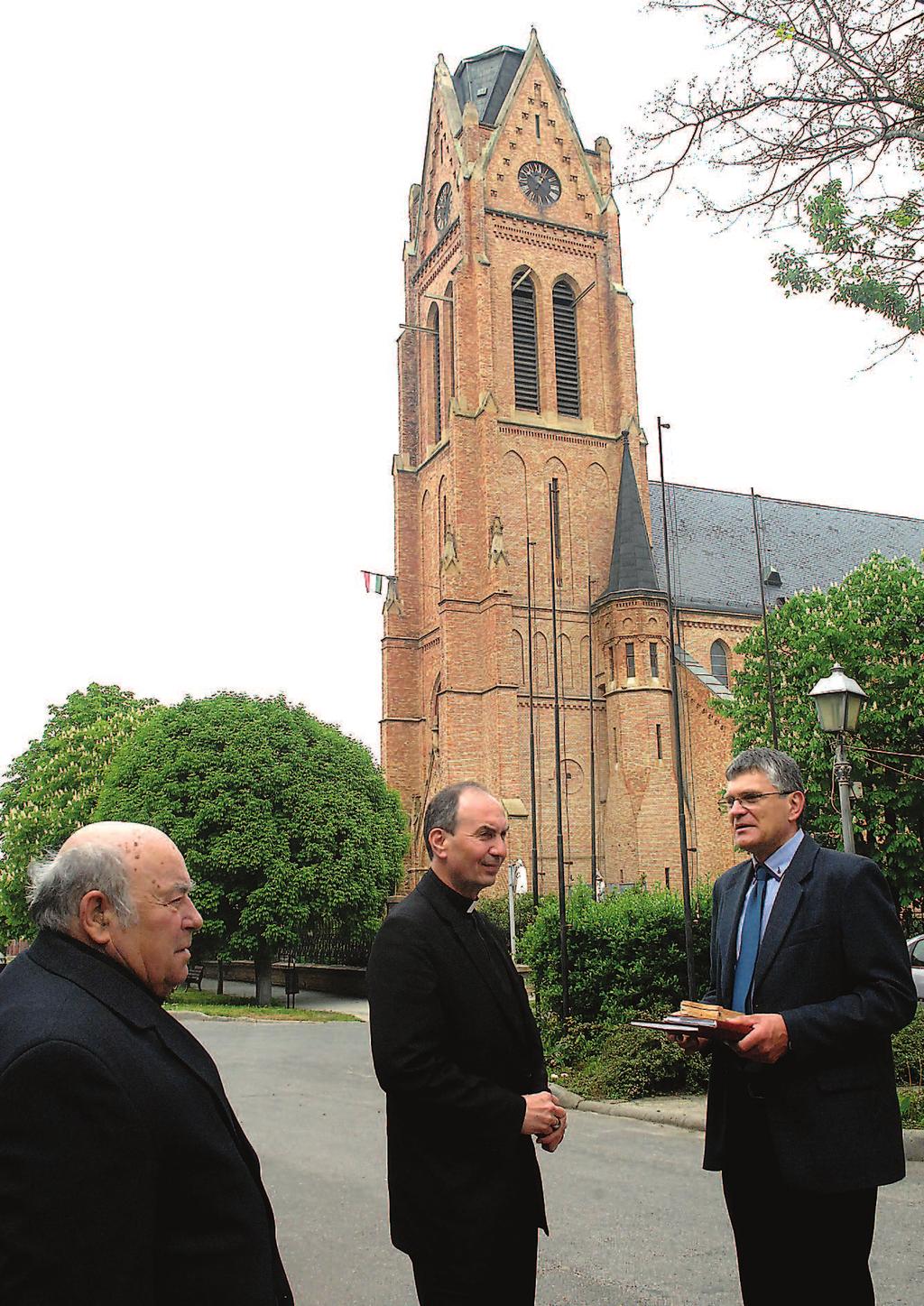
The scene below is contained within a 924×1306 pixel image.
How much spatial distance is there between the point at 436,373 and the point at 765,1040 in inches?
1678

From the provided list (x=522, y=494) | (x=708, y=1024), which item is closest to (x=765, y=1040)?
(x=708, y=1024)

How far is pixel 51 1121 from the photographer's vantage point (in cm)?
206

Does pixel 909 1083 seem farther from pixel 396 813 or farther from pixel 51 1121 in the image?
pixel 396 813

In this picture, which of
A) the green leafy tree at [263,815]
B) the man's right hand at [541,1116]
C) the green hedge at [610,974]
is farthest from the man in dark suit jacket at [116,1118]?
the green leafy tree at [263,815]

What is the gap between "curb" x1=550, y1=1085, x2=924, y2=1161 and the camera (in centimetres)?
938

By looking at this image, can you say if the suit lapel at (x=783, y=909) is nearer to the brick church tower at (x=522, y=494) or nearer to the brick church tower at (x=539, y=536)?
the brick church tower at (x=539, y=536)

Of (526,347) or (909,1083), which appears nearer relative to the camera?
(909,1083)

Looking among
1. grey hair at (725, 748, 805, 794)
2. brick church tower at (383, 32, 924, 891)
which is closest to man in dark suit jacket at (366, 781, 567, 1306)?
grey hair at (725, 748, 805, 794)

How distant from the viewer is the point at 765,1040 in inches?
134

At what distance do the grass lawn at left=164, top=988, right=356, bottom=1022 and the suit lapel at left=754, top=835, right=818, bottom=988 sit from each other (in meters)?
16.6

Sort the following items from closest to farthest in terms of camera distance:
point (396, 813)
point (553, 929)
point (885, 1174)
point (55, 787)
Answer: point (885, 1174)
point (553, 929)
point (396, 813)
point (55, 787)

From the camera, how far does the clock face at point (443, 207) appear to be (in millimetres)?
44062

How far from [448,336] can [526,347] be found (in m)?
3.08

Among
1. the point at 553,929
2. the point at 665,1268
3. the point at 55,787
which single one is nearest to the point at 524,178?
the point at 55,787
